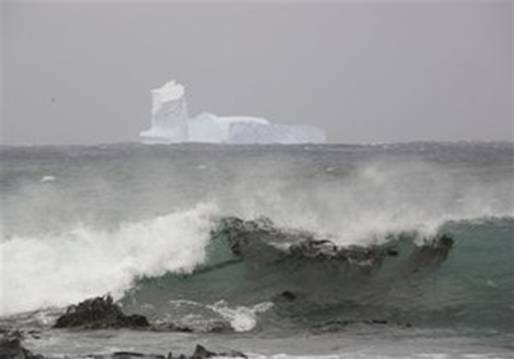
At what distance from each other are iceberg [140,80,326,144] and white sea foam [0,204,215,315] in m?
36.5

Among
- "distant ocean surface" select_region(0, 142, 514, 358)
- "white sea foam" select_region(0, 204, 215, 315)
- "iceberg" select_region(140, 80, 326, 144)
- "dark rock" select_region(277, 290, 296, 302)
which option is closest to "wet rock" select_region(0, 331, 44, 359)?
"distant ocean surface" select_region(0, 142, 514, 358)

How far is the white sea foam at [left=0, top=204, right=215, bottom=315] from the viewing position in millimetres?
12258

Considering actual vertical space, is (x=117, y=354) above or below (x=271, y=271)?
below

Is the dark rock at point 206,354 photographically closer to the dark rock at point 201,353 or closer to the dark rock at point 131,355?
the dark rock at point 201,353

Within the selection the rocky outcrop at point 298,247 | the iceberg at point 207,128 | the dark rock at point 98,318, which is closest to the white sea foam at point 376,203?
the rocky outcrop at point 298,247

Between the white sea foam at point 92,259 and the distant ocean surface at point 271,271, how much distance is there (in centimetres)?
3

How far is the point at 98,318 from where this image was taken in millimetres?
9680

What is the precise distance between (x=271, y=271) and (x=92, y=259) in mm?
3441

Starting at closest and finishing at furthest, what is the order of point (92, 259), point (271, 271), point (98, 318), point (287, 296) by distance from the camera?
point (98, 318)
point (287, 296)
point (271, 271)
point (92, 259)

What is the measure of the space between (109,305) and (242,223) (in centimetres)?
532

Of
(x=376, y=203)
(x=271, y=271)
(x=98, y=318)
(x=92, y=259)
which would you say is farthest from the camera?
(x=376, y=203)

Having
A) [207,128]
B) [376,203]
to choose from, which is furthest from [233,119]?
[376,203]

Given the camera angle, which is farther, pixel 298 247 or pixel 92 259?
pixel 92 259

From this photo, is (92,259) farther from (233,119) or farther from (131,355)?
(233,119)
